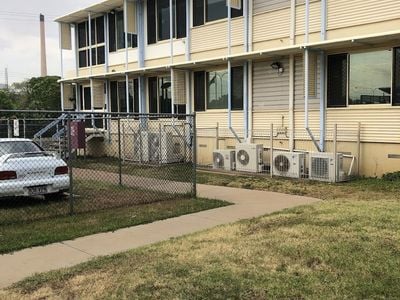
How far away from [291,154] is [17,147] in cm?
712

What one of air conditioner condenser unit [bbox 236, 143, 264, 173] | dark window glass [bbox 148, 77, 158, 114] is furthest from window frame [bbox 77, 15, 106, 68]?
air conditioner condenser unit [bbox 236, 143, 264, 173]

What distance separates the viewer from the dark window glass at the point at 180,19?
61.3 feet

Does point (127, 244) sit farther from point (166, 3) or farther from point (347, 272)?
point (166, 3)

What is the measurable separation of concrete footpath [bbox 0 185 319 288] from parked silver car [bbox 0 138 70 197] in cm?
264

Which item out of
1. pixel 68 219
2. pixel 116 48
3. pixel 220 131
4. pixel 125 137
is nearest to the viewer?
pixel 68 219

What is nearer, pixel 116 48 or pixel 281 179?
pixel 281 179

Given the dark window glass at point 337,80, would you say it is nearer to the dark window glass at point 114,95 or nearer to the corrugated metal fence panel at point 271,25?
the corrugated metal fence panel at point 271,25

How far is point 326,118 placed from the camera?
13891 mm

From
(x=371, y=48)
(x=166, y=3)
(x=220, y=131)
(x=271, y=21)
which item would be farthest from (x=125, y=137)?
(x=371, y=48)

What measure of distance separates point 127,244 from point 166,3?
1465cm

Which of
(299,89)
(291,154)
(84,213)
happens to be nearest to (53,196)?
(84,213)

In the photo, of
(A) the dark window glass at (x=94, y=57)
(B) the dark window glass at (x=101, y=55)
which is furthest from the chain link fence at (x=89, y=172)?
(A) the dark window glass at (x=94, y=57)

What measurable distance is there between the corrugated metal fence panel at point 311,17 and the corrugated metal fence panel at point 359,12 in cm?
39

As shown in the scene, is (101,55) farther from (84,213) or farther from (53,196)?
(84,213)
